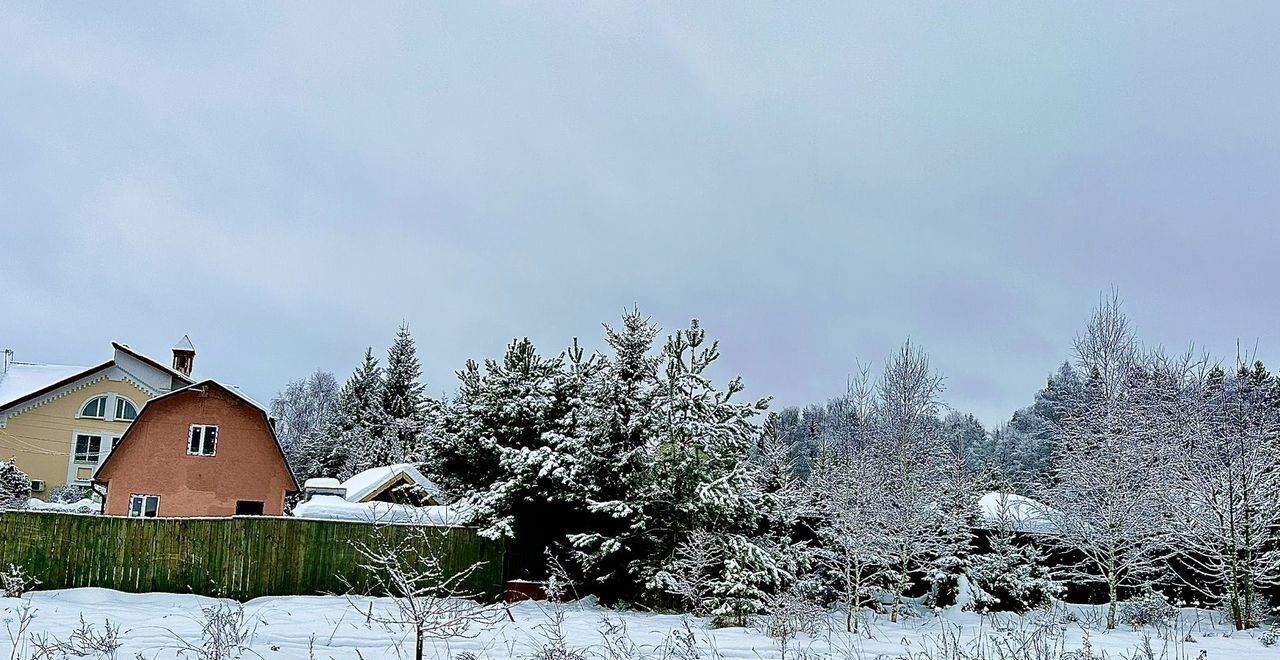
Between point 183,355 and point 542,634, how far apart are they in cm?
3202

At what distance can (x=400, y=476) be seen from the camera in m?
25.0

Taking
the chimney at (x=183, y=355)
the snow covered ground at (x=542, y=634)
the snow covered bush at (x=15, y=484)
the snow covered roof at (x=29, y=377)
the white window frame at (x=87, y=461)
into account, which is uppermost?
the chimney at (x=183, y=355)

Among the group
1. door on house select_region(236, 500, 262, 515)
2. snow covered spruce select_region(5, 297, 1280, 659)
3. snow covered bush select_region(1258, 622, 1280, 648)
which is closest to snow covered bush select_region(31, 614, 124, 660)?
snow covered spruce select_region(5, 297, 1280, 659)

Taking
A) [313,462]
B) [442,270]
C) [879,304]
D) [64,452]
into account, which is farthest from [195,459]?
[879,304]

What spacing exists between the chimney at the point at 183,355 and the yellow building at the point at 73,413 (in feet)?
11.4

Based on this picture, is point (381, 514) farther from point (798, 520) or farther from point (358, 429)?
point (358, 429)

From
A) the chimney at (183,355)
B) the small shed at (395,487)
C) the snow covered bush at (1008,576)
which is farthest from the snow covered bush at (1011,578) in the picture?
the chimney at (183,355)

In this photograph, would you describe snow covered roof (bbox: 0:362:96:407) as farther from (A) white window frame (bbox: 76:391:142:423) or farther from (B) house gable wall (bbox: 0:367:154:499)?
(A) white window frame (bbox: 76:391:142:423)

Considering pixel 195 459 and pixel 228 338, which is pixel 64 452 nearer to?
pixel 228 338

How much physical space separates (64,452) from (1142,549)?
3439 centimetres

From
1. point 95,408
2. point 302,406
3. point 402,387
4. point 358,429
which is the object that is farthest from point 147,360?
point 302,406

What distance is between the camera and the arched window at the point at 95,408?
106ft

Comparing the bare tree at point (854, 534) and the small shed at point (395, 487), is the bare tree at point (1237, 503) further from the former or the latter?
the small shed at point (395, 487)

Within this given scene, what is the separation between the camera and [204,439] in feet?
77.9
